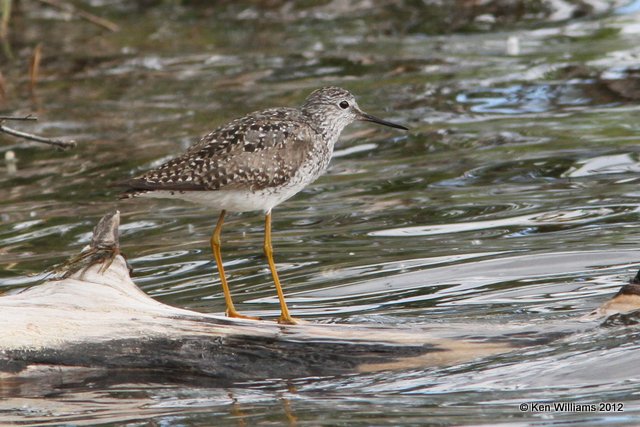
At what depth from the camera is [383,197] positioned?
1061cm

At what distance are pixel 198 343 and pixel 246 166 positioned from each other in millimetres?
1559

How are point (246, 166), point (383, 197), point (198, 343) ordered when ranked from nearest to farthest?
point (198, 343) → point (246, 166) → point (383, 197)

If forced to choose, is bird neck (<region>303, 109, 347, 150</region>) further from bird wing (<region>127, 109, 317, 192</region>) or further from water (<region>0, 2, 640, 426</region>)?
water (<region>0, 2, 640, 426</region>)

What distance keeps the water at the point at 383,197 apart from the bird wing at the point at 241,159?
3.03 feet

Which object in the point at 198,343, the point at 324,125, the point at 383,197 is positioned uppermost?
the point at 324,125

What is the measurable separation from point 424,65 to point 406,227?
6.35 meters

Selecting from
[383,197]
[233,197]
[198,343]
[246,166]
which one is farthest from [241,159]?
[383,197]

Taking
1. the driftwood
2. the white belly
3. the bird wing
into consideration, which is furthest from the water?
the bird wing

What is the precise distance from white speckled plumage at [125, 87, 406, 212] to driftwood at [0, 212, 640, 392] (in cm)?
104

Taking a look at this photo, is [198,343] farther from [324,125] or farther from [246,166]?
[324,125]

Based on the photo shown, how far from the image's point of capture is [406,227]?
9.66 metres

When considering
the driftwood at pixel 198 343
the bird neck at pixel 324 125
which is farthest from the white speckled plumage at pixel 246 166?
the driftwood at pixel 198 343

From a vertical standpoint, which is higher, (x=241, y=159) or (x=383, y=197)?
(x=241, y=159)

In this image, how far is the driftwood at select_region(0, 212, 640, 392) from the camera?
20.2ft
